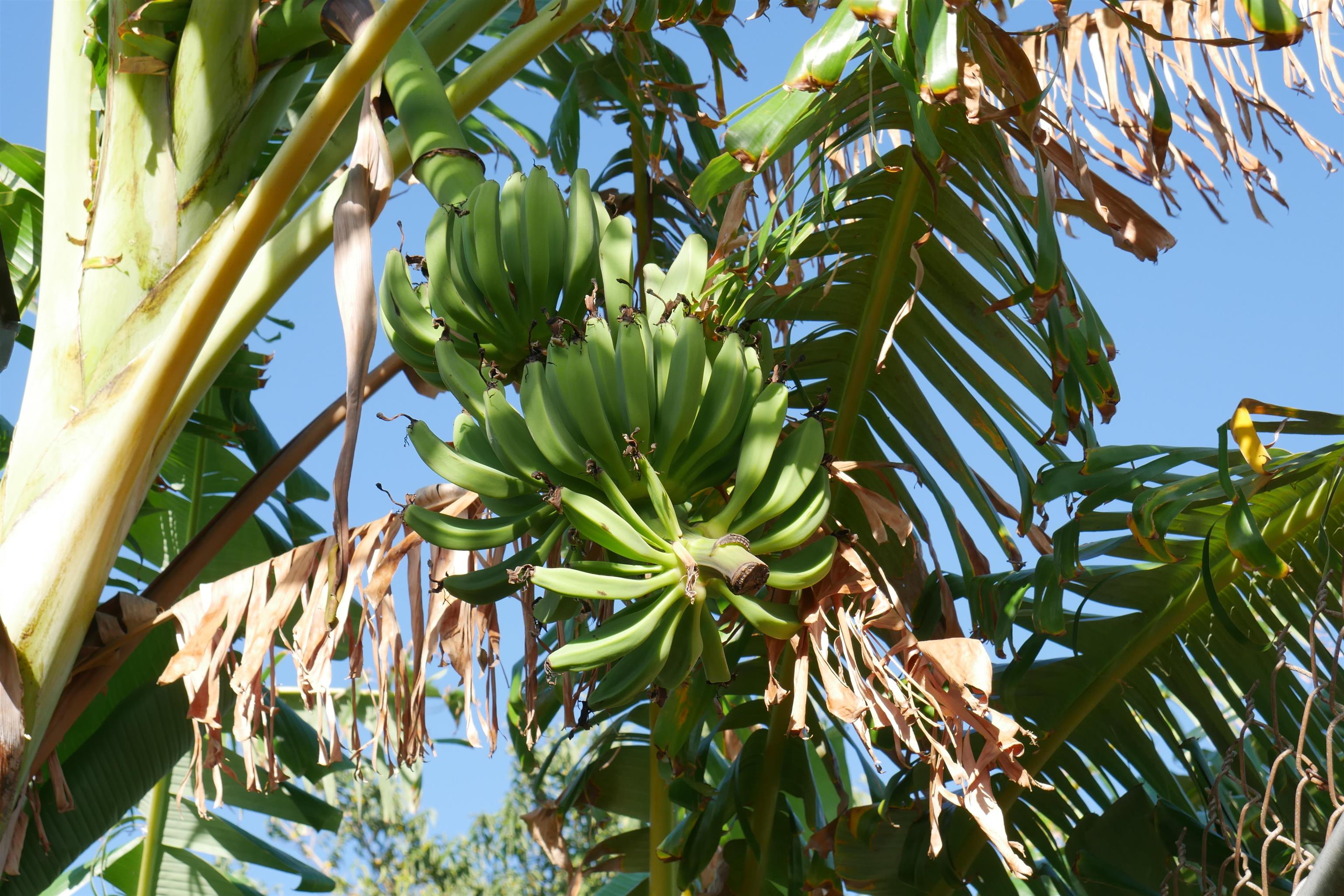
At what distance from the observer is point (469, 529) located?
122cm

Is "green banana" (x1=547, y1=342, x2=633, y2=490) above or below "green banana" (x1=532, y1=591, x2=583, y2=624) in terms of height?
above

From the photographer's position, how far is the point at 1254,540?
3.85 feet

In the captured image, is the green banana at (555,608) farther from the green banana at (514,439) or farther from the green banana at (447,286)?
the green banana at (447,286)

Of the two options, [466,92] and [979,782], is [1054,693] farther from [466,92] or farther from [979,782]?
[466,92]

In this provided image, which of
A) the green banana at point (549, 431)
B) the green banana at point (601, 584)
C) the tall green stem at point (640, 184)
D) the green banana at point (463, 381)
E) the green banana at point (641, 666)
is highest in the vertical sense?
the tall green stem at point (640, 184)

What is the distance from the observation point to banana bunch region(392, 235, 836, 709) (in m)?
1.03

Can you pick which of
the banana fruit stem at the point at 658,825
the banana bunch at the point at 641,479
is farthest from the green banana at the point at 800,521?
the banana fruit stem at the point at 658,825

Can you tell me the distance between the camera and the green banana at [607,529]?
1.02m

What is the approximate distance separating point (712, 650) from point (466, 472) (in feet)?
1.07

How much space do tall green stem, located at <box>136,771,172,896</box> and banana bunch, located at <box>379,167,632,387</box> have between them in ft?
4.29

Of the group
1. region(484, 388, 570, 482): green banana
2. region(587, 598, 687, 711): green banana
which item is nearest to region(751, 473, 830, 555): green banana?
region(587, 598, 687, 711): green banana

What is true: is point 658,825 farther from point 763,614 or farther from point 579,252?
point 579,252

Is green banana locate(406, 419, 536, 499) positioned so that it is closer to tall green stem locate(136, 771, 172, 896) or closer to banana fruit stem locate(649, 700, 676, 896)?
banana fruit stem locate(649, 700, 676, 896)

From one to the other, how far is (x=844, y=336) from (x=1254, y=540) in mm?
700
